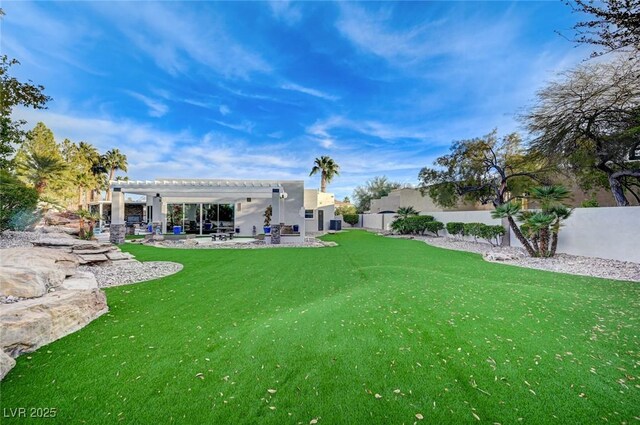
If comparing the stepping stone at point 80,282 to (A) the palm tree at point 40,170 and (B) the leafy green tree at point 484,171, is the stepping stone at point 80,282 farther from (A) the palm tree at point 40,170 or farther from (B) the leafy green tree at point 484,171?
(B) the leafy green tree at point 484,171

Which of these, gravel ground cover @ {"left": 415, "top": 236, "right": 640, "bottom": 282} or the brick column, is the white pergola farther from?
gravel ground cover @ {"left": 415, "top": 236, "right": 640, "bottom": 282}

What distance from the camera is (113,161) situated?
109 feet

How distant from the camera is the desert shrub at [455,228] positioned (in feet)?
58.7

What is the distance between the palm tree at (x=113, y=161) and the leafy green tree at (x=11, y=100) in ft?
79.6

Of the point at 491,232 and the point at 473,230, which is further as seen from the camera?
the point at 473,230

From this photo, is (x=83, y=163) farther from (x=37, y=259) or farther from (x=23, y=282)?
(x=23, y=282)

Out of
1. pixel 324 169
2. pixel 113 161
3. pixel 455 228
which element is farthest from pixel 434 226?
pixel 113 161

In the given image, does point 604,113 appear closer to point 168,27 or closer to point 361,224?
point 168,27

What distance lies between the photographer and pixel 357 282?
275 inches

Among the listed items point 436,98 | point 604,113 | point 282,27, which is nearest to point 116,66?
point 282,27

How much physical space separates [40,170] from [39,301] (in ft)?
64.5

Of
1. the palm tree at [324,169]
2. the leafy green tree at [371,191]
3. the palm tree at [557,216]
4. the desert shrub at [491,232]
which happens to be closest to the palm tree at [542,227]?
the palm tree at [557,216]

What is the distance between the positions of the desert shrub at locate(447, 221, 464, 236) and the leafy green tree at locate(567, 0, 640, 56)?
14.0 metres

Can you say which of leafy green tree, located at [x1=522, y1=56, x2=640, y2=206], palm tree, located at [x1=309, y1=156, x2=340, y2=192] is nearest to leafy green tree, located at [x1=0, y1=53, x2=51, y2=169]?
leafy green tree, located at [x1=522, y1=56, x2=640, y2=206]
